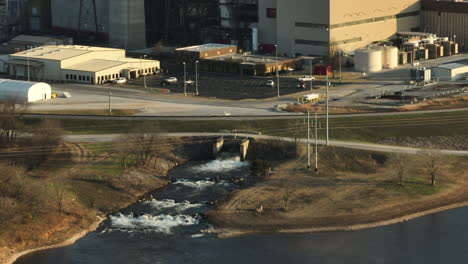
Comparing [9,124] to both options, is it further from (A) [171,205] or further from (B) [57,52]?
(B) [57,52]

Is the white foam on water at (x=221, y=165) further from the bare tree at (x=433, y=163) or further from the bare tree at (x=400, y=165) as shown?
the bare tree at (x=433, y=163)

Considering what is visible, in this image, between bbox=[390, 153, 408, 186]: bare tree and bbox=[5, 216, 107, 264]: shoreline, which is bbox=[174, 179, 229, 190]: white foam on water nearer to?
bbox=[5, 216, 107, 264]: shoreline

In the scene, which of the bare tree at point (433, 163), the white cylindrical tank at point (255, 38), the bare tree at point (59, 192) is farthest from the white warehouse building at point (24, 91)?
the bare tree at point (433, 163)

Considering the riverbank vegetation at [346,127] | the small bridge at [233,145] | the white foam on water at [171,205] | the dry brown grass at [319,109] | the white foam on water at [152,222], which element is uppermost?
the dry brown grass at [319,109]

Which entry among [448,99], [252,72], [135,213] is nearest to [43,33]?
[252,72]

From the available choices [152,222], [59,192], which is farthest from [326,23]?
[152,222]

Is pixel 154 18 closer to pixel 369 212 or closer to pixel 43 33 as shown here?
pixel 43 33

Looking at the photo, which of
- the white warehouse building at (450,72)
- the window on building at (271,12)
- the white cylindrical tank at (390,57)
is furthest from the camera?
the window on building at (271,12)
